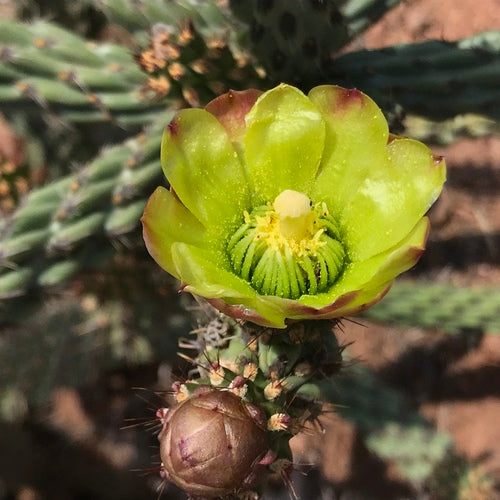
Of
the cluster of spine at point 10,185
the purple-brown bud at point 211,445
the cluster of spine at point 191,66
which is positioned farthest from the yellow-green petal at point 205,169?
the cluster of spine at point 10,185

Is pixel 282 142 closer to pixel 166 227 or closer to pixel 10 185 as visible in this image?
pixel 166 227

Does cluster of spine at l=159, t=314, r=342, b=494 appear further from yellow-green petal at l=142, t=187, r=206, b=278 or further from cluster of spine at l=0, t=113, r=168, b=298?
cluster of spine at l=0, t=113, r=168, b=298

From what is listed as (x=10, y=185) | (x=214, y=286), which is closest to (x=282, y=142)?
(x=214, y=286)

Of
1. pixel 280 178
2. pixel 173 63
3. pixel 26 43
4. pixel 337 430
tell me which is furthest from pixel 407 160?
pixel 337 430

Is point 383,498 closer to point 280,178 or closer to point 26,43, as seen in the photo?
point 280,178

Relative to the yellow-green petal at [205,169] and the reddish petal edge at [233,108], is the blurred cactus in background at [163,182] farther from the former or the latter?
the reddish petal edge at [233,108]

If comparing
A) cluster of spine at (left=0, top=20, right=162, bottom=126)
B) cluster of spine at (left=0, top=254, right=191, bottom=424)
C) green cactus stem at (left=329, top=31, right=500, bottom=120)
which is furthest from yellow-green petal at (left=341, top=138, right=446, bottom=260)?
cluster of spine at (left=0, top=254, right=191, bottom=424)
